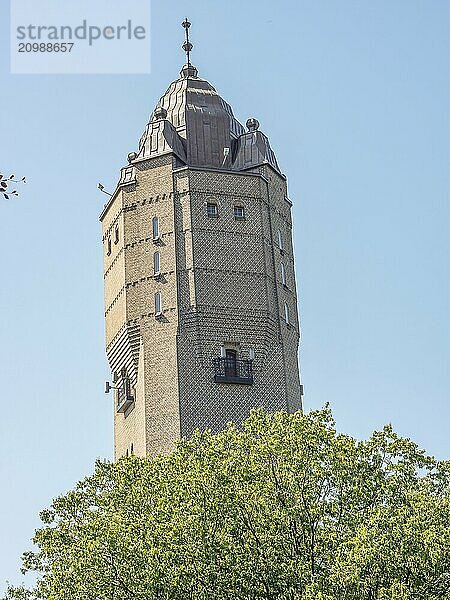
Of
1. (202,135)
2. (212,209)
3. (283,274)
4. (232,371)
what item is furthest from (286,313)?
(202,135)

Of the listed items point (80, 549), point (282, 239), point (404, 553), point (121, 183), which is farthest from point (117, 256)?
point (404, 553)

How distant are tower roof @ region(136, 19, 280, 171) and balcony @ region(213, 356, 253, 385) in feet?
27.2

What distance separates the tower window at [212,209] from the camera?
53531 mm

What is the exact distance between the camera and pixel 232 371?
168 feet

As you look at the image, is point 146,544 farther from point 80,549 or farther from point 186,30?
point 186,30

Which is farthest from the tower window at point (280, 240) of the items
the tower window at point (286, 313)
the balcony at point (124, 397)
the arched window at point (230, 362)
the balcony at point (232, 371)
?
the balcony at point (124, 397)

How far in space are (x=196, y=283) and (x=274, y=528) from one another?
1965 cm

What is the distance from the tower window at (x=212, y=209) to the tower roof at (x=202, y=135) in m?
1.81

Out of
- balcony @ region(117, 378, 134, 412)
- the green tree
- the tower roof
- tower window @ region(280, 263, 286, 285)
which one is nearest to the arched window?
balcony @ region(117, 378, 134, 412)

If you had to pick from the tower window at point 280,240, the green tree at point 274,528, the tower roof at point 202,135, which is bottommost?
the green tree at point 274,528

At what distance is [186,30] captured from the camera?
198 ft

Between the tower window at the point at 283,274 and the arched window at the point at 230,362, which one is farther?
the tower window at the point at 283,274

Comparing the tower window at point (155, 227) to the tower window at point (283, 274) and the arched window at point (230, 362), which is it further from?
the arched window at point (230, 362)

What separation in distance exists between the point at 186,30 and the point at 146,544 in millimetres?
32247
